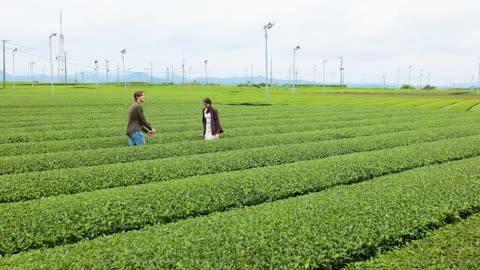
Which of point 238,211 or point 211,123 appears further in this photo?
point 211,123

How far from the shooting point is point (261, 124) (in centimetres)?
2636

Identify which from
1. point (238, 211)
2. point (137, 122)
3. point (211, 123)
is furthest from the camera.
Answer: point (211, 123)

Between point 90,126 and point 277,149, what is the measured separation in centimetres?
1382

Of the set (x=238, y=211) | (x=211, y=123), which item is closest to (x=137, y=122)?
(x=211, y=123)

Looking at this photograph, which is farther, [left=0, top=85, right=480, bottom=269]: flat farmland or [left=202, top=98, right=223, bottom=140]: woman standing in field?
[left=202, top=98, right=223, bottom=140]: woman standing in field

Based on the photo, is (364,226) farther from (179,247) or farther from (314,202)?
(179,247)

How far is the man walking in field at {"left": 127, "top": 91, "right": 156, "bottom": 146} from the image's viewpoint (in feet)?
45.9

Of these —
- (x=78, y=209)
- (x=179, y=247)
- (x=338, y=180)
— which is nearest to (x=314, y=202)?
(x=338, y=180)

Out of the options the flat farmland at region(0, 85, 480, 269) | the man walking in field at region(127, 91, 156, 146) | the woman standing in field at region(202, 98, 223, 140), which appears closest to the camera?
the flat farmland at region(0, 85, 480, 269)

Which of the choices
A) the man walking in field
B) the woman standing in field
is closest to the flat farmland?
the man walking in field

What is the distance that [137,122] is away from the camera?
14469 millimetres

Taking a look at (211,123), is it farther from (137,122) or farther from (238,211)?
(238,211)

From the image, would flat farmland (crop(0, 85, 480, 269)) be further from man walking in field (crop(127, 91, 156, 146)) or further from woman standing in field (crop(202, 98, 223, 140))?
woman standing in field (crop(202, 98, 223, 140))

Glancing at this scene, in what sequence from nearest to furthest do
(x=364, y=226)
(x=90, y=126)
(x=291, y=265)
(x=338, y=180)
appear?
(x=291, y=265), (x=364, y=226), (x=338, y=180), (x=90, y=126)
